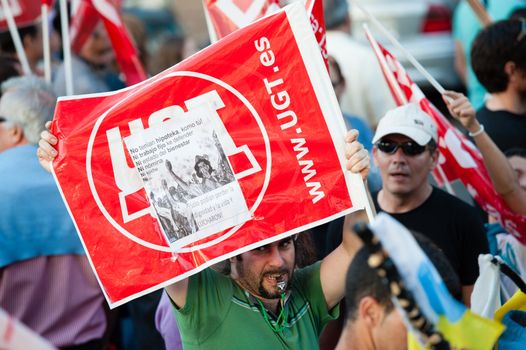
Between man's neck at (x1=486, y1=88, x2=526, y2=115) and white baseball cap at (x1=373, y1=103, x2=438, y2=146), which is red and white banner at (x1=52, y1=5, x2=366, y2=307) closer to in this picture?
white baseball cap at (x1=373, y1=103, x2=438, y2=146)

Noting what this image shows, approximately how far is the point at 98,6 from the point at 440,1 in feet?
18.6

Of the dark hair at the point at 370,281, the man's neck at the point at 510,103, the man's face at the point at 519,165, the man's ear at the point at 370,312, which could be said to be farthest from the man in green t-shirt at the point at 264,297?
the man's neck at the point at 510,103

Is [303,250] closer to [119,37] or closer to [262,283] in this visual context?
[262,283]

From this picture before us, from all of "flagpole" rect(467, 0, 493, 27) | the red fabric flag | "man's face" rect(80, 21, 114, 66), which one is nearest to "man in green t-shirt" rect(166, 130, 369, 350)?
"flagpole" rect(467, 0, 493, 27)

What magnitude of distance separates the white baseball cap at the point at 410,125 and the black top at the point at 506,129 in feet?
2.36

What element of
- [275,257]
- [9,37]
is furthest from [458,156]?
[9,37]

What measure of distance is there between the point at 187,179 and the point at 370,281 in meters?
0.99

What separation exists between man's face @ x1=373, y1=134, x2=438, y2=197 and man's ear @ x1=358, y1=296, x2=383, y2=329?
1.74 metres

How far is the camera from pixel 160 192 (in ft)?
11.1

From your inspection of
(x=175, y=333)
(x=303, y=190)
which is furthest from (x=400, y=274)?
(x=175, y=333)

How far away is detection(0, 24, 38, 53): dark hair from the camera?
6832 millimetres

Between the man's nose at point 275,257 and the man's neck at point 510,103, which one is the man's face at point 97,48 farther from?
the man's nose at point 275,257

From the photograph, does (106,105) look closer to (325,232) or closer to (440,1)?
(325,232)

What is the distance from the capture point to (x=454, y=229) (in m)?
4.26
